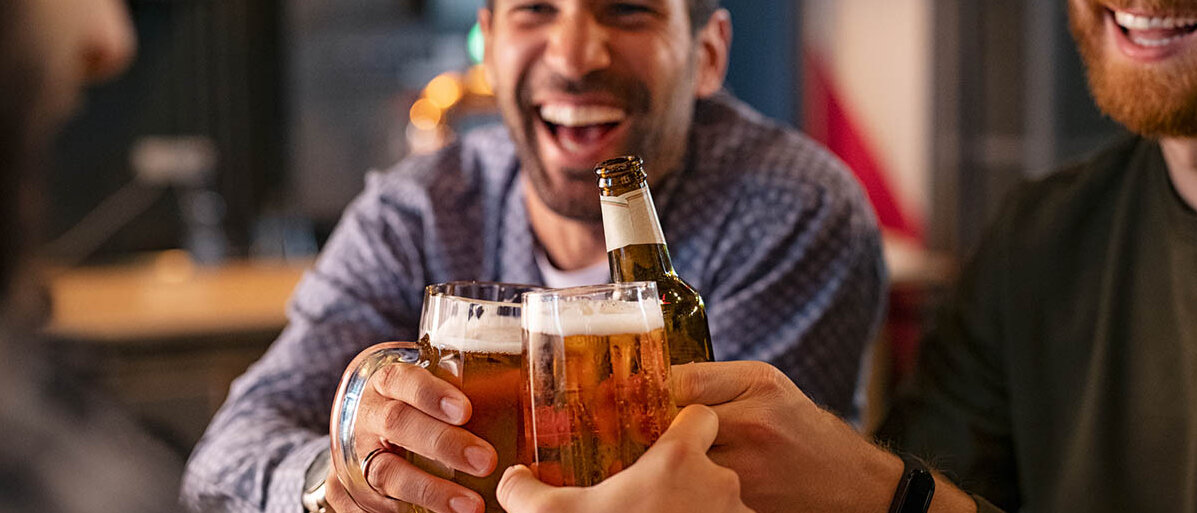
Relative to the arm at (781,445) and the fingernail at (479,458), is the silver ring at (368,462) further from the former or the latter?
the arm at (781,445)

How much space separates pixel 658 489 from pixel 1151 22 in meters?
0.74

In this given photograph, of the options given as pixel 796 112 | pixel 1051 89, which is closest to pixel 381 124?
pixel 796 112

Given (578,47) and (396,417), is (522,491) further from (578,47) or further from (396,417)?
(578,47)

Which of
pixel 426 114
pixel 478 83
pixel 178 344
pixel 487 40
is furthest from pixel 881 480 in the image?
pixel 426 114

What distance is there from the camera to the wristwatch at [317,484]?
976 mm

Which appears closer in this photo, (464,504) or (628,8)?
(464,504)

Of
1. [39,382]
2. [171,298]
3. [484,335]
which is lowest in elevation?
[171,298]

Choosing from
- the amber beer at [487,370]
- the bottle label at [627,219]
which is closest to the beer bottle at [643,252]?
the bottle label at [627,219]

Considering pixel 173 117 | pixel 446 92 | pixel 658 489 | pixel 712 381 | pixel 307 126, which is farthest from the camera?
pixel 307 126

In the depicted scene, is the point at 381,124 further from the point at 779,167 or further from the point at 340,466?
the point at 340,466

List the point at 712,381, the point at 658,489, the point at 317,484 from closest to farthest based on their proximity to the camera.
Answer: the point at 658,489 < the point at 712,381 < the point at 317,484

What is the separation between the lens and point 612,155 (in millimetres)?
1244

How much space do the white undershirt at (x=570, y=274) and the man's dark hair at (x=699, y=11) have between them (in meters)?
0.31

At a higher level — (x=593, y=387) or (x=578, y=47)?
(x=578, y=47)
